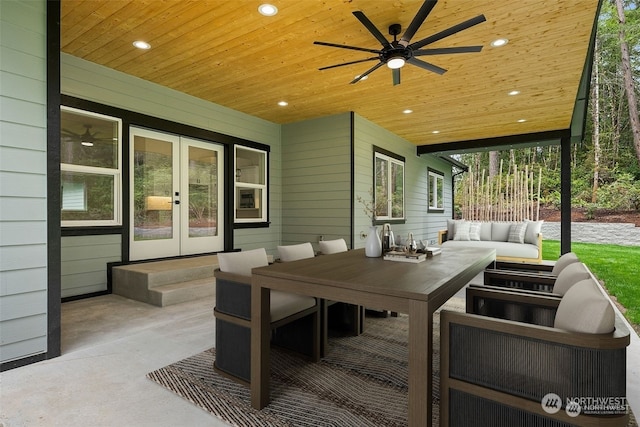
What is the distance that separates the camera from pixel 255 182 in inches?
232

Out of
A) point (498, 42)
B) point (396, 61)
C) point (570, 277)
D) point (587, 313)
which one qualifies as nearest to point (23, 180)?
point (396, 61)

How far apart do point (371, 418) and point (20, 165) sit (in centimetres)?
282

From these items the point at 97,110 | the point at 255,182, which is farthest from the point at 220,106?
the point at 97,110

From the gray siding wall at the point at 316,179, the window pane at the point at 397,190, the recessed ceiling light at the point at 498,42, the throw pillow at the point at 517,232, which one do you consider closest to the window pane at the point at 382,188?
the window pane at the point at 397,190

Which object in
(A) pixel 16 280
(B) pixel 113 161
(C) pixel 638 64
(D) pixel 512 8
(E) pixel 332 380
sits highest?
Result: (C) pixel 638 64

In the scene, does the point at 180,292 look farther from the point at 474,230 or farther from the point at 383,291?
the point at 474,230

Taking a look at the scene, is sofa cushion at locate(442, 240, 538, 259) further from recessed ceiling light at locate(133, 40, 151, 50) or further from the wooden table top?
recessed ceiling light at locate(133, 40, 151, 50)

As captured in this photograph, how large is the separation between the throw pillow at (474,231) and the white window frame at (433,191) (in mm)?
2502

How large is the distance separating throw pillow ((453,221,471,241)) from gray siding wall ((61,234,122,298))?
6.38 meters

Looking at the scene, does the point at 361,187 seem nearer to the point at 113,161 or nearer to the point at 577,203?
the point at 113,161

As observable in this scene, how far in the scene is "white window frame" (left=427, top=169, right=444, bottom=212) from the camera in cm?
960

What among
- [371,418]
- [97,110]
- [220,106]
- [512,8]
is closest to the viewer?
[371,418]

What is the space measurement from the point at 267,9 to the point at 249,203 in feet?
11.6

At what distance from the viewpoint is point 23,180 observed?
219cm
